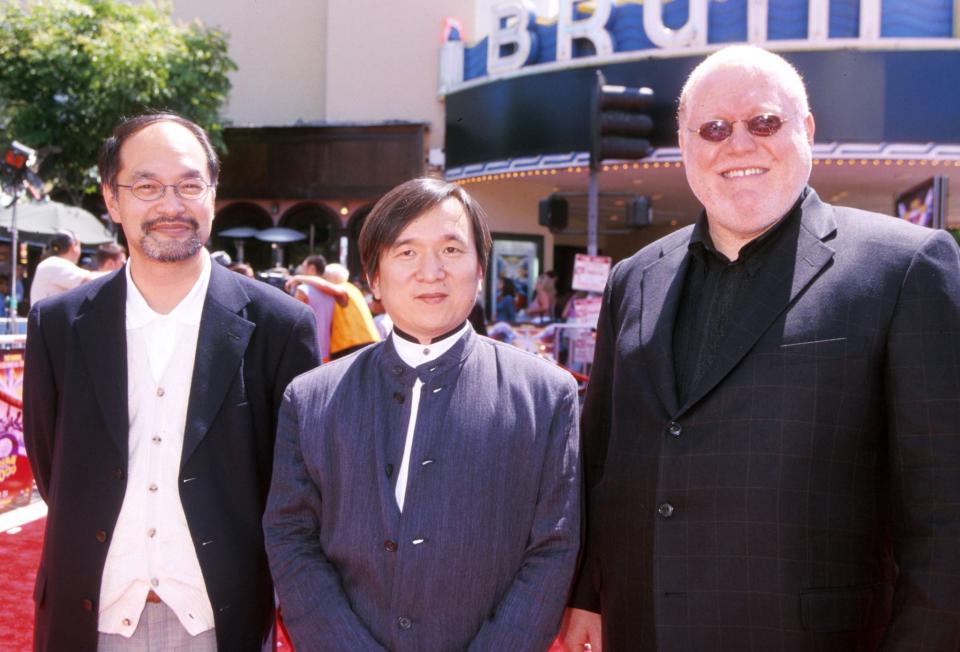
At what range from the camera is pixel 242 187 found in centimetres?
1956

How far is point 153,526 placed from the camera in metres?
2.13

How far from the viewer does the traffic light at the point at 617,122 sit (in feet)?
23.0

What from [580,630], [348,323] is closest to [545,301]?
[348,323]

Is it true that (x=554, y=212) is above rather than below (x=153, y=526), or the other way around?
above

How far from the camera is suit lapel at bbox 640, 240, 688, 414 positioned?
204 cm

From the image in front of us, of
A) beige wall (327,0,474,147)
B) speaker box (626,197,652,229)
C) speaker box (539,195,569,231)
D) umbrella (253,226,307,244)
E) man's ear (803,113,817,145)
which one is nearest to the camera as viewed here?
man's ear (803,113,817,145)

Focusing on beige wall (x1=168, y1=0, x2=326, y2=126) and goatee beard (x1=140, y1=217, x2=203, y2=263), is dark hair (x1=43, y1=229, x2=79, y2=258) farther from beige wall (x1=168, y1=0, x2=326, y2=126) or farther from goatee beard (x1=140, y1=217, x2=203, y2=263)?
beige wall (x1=168, y1=0, x2=326, y2=126)

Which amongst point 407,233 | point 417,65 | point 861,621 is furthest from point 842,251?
point 417,65

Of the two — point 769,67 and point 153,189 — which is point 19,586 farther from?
point 769,67

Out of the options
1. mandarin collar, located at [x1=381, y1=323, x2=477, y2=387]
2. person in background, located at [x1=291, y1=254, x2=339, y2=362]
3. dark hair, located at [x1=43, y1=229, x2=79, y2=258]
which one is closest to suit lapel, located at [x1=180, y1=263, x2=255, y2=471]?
mandarin collar, located at [x1=381, y1=323, x2=477, y2=387]

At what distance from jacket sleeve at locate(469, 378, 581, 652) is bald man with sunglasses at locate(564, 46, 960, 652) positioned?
0.19 metres

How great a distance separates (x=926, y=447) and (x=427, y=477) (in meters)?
1.04

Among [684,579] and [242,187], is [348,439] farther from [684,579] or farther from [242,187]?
[242,187]

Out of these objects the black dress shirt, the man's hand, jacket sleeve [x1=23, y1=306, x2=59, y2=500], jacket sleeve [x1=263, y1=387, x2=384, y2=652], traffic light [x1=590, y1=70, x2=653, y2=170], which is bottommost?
the man's hand
